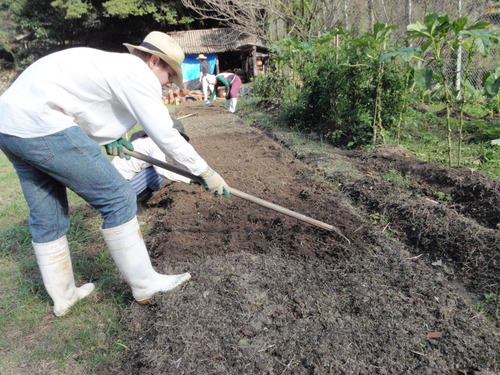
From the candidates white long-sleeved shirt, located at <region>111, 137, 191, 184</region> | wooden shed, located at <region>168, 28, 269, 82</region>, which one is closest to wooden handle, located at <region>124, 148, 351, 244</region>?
white long-sleeved shirt, located at <region>111, 137, 191, 184</region>

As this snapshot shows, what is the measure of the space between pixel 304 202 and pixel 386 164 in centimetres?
157

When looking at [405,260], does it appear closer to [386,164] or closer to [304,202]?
[304,202]

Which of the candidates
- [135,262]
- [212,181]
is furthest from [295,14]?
[135,262]

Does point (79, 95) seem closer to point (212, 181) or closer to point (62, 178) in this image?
point (62, 178)

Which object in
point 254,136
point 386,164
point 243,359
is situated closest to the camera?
point 243,359

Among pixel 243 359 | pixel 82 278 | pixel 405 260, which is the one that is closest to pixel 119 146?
pixel 82 278

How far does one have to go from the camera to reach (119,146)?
238 cm

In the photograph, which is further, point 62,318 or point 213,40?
point 213,40

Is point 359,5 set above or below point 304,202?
above

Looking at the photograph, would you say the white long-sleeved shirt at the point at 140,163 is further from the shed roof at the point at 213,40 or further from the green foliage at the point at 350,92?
the shed roof at the point at 213,40

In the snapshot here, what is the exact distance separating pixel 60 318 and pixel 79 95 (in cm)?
148

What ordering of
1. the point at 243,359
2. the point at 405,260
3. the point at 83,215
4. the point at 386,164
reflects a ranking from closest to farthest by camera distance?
the point at 243,359, the point at 405,260, the point at 83,215, the point at 386,164

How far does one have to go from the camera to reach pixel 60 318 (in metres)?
2.40

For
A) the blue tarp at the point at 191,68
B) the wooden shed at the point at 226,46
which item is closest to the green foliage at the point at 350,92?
the wooden shed at the point at 226,46
